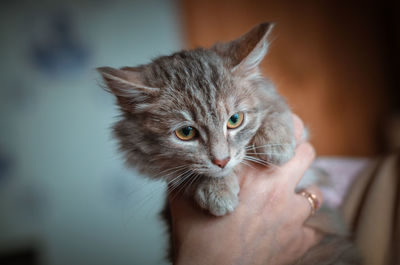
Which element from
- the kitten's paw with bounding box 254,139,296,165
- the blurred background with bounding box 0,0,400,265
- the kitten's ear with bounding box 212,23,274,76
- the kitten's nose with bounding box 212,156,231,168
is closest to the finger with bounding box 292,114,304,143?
the kitten's paw with bounding box 254,139,296,165

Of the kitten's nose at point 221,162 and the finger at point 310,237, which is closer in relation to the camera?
the kitten's nose at point 221,162

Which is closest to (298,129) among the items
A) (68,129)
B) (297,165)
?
(297,165)

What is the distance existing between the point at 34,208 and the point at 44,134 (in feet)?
2.63

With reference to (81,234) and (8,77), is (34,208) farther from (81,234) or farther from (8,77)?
(8,77)

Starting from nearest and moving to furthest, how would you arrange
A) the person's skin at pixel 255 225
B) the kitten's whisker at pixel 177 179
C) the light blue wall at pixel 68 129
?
the person's skin at pixel 255 225 < the kitten's whisker at pixel 177 179 < the light blue wall at pixel 68 129

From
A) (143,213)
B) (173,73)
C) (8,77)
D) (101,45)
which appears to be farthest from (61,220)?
(173,73)

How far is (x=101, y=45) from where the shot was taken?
3.17 meters

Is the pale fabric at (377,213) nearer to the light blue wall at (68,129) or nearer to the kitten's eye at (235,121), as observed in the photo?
the kitten's eye at (235,121)

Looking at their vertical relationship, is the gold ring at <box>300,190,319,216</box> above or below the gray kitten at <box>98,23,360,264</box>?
below

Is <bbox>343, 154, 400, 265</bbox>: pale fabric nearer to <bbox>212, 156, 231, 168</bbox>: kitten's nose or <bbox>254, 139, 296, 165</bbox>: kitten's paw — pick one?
<bbox>254, 139, 296, 165</bbox>: kitten's paw

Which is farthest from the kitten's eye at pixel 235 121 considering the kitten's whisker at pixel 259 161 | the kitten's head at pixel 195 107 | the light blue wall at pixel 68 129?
the light blue wall at pixel 68 129

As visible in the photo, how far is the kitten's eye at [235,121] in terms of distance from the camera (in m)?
1.18

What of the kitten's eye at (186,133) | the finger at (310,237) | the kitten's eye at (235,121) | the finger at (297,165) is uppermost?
the kitten's eye at (235,121)

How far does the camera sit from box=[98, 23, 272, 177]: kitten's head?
44.6 inches
